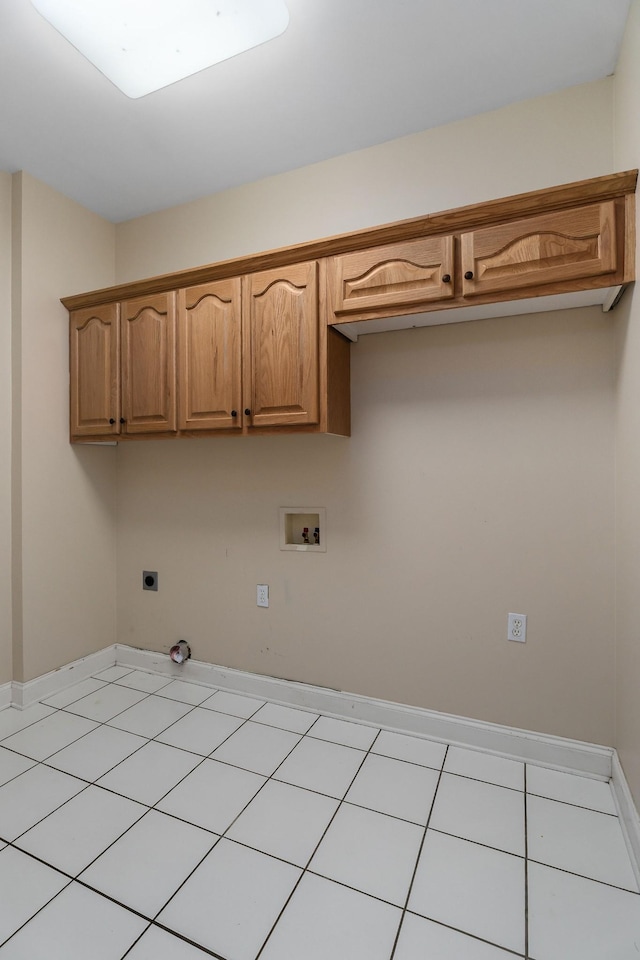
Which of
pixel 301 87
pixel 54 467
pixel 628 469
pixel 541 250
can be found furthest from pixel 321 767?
pixel 301 87

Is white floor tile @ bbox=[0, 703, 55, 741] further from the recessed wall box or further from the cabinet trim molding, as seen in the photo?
the cabinet trim molding

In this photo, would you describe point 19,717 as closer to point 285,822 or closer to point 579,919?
point 285,822

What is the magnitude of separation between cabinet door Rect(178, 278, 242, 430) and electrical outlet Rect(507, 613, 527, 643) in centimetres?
142

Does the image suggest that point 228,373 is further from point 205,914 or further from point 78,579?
point 205,914

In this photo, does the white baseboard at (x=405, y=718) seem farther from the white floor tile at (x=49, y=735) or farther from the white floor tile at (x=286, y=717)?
the white floor tile at (x=49, y=735)

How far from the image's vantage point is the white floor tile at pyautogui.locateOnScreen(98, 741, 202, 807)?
5.62 feet

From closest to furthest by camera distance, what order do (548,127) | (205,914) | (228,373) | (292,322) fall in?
(205,914), (548,127), (292,322), (228,373)

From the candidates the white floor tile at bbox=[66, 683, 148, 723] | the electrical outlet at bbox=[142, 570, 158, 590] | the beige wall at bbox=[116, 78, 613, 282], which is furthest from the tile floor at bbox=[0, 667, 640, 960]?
the beige wall at bbox=[116, 78, 613, 282]

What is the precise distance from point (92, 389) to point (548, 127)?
235 centimetres

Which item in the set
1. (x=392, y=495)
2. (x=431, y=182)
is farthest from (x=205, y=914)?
(x=431, y=182)

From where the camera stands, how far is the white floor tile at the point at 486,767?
5.86 feet

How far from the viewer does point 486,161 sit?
196 centimetres

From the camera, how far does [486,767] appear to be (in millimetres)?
1864

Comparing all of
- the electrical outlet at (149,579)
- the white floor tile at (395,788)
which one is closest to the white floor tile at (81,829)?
the white floor tile at (395,788)
